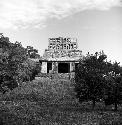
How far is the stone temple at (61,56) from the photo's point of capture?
2579 inches

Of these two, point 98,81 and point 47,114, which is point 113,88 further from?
point 47,114

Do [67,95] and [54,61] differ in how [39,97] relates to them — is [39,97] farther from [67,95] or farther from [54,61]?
[54,61]

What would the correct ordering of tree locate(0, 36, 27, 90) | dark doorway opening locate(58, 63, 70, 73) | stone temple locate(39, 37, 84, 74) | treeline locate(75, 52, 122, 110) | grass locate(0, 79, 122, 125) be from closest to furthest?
grass locate(0, 79, 122, 125) < treeline locate(75, 52, 122, 110) < tree locate(0, 36, 27, 90) < stone temple locate(39, 37, 84, 74) < dark doorway opening locate(58, 63, 70, 73)

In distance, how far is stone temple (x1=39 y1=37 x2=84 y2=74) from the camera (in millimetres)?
65500

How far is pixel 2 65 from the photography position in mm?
38688

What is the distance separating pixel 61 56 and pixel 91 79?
35.0m

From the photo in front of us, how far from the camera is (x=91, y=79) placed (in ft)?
105

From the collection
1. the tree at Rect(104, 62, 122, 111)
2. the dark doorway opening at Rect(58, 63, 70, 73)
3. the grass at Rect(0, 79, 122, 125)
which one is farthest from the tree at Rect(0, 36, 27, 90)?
the dark doorway opening at Rect(58, 63, 70, 73)

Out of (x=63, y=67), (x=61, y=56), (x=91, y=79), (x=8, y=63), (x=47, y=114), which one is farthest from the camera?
(x=63, y=67)

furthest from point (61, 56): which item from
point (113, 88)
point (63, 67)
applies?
point (113, 88)

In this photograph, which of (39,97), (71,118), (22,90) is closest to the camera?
(71,118)

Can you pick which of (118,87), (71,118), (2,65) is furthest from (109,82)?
(2,65)

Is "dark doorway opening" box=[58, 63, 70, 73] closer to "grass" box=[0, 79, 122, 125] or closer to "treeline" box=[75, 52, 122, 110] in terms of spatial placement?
"grass" box=[0, 79, 122, 125]

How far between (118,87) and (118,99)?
148cm
